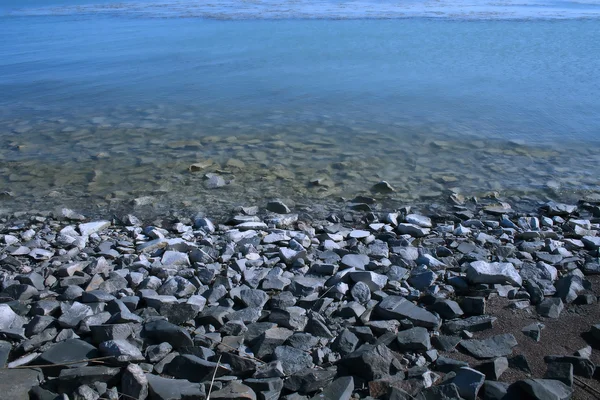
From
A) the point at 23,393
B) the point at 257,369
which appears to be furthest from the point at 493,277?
the point at 23,393

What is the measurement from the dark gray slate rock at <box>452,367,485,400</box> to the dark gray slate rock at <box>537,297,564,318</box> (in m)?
0.94

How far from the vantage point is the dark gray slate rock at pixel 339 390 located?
2706 mm

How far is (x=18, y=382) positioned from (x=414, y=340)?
6.49ft

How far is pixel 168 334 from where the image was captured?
3104 mm

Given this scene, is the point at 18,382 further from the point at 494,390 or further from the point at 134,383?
the point at 494,390

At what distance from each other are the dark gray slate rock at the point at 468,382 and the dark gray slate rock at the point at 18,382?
6.57ft

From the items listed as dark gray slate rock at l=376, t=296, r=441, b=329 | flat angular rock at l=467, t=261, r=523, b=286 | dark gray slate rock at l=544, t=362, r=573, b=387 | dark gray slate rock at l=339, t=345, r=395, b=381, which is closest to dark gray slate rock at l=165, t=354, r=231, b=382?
dark gray slate rock at l=339, t=345, r=395, b=381

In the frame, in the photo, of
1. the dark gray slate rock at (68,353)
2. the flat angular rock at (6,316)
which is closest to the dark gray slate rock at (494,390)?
the dark gray slate rock at (68,353)

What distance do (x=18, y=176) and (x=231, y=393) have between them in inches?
193

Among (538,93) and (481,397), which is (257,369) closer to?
(481,397)

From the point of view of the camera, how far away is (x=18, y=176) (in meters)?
6.53

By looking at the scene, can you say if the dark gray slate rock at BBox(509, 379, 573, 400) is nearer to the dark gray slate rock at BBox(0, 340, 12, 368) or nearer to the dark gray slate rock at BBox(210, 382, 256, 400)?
the dark gray slate rock at BBox(210, 382, 256, 400)

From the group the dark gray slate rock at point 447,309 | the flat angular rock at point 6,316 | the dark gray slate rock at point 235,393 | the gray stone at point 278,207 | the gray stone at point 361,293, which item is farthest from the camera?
the gray stone at point 278,207

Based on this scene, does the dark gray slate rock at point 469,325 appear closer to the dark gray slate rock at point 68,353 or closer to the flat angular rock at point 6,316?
the dark gray slate rock at point 68,353
